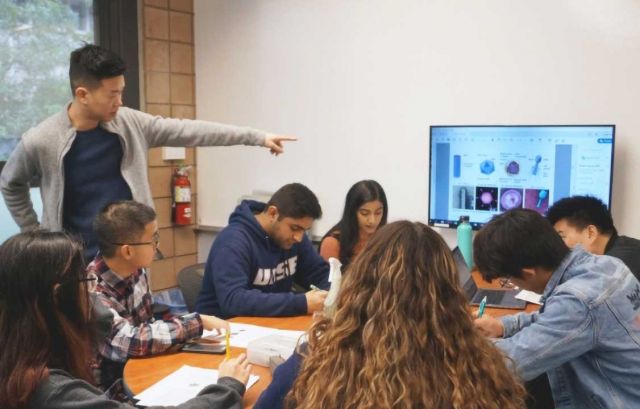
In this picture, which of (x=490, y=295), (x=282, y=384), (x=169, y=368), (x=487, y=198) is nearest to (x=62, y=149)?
(x=169, y=368)

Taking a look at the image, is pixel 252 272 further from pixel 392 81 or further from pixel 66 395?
pixel 392 81

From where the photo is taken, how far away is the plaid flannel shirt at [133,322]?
1.81m

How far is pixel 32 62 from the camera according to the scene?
363cm

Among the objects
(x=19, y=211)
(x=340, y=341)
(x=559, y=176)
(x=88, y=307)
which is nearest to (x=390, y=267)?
(x=340, y=341)

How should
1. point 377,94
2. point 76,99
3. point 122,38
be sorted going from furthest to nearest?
1. point 122,38
2. point 377,94
3. point 76,99

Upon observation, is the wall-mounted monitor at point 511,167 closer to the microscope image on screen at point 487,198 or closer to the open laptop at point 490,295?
the microscope image on screen at point 487,198

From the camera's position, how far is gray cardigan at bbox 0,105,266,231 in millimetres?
2463

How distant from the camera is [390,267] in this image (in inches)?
42.6

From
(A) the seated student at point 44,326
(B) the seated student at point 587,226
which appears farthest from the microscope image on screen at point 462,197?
(A) the seated student at point 44,326

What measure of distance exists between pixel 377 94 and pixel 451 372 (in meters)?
2.83

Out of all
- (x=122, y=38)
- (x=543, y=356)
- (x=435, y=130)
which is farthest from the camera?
(x=122, y=38)

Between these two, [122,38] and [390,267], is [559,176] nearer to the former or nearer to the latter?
[390,267]

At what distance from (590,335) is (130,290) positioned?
131cm

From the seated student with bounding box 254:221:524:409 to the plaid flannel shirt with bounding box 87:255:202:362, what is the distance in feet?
2.67
